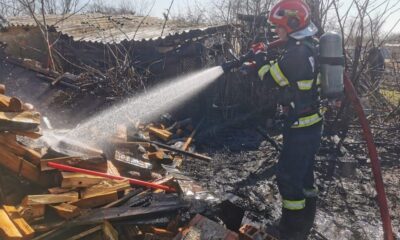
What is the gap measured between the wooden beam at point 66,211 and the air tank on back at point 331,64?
300 centimetres

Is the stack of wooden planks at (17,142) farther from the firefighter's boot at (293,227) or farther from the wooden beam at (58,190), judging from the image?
the firefighter's boot at (293,227)

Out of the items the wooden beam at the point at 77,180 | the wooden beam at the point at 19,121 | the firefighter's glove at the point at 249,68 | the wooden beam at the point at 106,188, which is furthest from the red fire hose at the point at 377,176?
the wooden beam at the point at 19,121

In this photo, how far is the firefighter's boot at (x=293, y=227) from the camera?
12.9 feet

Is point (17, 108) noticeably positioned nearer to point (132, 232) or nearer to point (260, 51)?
point (132, 232)

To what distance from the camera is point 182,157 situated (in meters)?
5.98

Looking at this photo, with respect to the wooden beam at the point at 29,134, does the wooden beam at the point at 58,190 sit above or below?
below

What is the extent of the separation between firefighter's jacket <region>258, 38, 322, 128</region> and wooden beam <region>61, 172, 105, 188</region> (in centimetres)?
230

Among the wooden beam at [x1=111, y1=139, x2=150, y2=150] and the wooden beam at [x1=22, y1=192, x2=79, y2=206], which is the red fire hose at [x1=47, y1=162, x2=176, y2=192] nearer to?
the wooden beam at [x1=22, y1=192, x2=79, y2=206]

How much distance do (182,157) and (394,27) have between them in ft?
15.6

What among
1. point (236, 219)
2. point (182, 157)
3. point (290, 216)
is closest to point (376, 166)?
point (290, 216)

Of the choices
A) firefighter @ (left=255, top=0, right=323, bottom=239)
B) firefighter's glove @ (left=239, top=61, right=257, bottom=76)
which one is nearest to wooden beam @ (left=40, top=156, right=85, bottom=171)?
firefighter's glove @ (left=239, top=61, right=257, bottom=76)

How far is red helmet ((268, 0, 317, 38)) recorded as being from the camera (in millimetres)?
3598

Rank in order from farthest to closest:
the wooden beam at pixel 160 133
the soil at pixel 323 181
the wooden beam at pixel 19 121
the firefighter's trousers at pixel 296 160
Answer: the wooden beam at pixel 160 133
the soil at pixel 323 181
the firefighter's trousers at pixel 296 160
the wooden beam at pixel 19 121

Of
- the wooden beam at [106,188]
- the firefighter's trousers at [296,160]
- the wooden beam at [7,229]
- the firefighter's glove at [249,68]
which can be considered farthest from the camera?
the firefighter's glove at [249,68]
